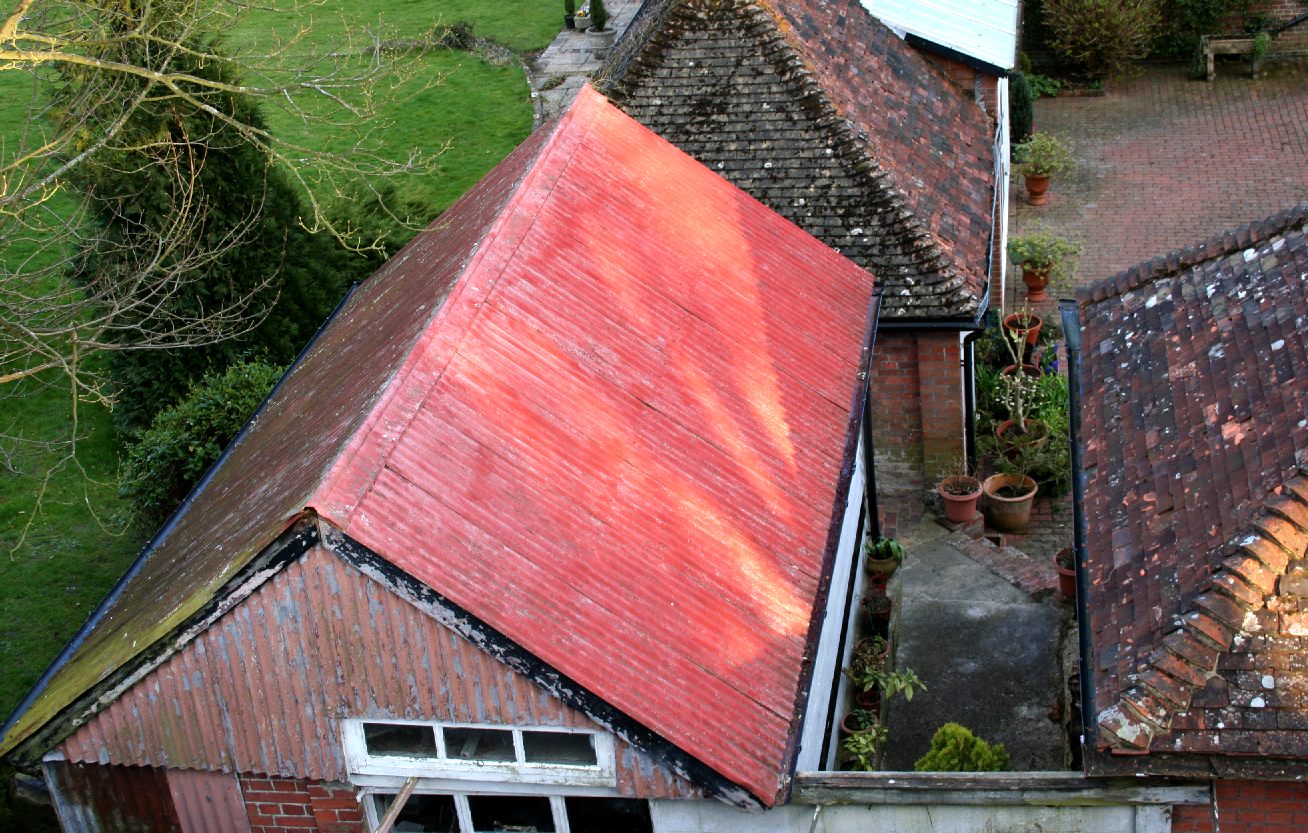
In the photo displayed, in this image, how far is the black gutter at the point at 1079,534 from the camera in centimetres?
862

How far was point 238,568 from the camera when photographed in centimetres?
837

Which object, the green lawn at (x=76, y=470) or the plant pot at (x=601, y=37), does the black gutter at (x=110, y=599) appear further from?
the plant pot at (x=601, y=37)

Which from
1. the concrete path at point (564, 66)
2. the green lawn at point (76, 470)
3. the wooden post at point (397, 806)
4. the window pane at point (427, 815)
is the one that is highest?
the wooden post at point (397, 806)

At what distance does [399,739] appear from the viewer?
8.89 meters

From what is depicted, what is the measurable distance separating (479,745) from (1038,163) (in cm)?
1863

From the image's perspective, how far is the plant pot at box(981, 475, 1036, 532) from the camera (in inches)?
635

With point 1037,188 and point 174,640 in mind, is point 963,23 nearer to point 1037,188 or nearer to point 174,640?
point 1037,188

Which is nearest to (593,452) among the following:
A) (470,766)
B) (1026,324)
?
(470,766)

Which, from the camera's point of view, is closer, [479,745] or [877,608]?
[479,745]

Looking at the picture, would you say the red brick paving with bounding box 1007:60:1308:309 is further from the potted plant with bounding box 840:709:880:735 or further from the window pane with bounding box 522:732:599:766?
the window pane with bounding box 522:732:599:766

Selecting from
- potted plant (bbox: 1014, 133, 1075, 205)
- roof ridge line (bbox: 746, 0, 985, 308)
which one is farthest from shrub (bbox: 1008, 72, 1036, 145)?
roof ridge line (bbox: 746, 0, 985, 308)

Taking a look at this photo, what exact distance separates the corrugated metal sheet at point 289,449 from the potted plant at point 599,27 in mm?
18548

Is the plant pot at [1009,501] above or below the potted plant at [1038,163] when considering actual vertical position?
below

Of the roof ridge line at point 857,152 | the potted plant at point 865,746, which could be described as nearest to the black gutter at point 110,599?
the potted plant at point 865,746
